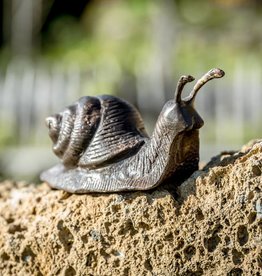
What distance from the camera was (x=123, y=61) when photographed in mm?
10820

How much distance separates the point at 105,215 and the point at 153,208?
153mm

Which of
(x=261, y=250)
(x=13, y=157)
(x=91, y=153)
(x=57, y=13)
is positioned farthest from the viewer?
(x=57, y=13)

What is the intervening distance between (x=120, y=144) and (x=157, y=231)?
31cm

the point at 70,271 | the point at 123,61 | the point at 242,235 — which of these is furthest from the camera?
the point at 123,61

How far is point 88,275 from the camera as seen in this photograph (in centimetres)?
207

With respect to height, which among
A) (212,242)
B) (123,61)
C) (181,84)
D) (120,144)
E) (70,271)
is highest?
(123,61)

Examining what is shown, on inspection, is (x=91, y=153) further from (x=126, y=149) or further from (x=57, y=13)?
(x=57, y=13)

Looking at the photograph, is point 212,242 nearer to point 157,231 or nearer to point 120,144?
point 157,231

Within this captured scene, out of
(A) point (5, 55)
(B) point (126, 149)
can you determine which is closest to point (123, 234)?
(B) point (126, 149)

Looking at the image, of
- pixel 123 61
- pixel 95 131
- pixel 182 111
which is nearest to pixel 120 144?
pixel 95 131

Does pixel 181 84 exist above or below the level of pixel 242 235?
above

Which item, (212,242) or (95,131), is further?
(95,131)

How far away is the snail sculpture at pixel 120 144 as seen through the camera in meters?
1.97

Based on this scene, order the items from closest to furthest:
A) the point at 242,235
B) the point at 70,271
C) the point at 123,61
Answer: the point at 242,235
the point at 70,271
the point at 123,61
